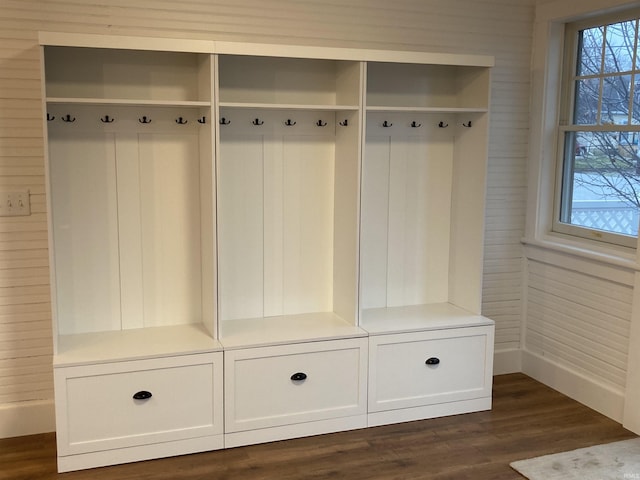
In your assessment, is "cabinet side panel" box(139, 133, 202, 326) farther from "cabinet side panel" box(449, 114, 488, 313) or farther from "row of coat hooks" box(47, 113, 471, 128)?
"cabinet side panel" box(449, 114, 488, 313)

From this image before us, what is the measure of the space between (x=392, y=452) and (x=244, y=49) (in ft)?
6.58

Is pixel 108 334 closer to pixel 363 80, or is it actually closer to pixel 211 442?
pixel 211 442

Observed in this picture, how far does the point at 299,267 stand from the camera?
354 centimetres

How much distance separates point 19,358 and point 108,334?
43 cm

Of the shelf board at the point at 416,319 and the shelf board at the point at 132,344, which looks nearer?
the shelf board at the point at 132,344

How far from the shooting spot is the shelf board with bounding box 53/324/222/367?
9.34 ft

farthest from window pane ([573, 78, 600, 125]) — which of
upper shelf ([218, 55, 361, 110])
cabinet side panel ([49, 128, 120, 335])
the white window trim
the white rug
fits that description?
cabinet side panel ([49, 128, 120, 335])

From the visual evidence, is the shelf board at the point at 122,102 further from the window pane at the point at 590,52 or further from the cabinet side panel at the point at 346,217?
the window pane at the point at 590,52

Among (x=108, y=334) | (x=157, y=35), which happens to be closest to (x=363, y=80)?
(x=157, y=35)

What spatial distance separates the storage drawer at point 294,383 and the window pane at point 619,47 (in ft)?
6.56

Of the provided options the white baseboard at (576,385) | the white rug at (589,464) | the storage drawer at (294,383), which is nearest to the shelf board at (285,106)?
the storage drawer at (294,383)

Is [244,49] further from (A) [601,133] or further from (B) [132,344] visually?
(A) [601,133]

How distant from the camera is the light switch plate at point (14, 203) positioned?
9.82ft

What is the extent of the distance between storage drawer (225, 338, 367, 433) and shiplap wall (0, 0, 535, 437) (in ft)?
3.17
